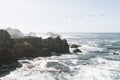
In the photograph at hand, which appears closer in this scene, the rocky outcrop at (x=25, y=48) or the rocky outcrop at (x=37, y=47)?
the rocky outcrop at (x=25, y=48)

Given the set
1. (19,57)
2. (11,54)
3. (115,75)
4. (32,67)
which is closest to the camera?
(115,75)

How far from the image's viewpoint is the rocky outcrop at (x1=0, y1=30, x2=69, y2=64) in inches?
2040

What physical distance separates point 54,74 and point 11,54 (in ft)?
46.9

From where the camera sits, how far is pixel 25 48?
2532 inches

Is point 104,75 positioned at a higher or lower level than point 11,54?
lower

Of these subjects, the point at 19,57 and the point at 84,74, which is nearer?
the point at 84,74

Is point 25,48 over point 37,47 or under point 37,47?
over

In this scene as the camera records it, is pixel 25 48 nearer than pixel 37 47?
Yes

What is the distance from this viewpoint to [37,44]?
7500 centimetres

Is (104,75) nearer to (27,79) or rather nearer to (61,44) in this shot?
(27,79)

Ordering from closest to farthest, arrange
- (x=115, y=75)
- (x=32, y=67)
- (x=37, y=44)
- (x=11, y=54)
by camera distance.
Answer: (x=115, y=75), (x=32, y=67), (x=11, y=54), (x=37, y=44)

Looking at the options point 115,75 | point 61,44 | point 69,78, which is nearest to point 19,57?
→ point 61,44

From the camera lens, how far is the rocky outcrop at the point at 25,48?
2040 inches

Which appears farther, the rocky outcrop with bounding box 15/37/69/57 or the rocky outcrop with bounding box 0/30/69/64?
the rocky outcrop with bounding box 15/37/69/57
